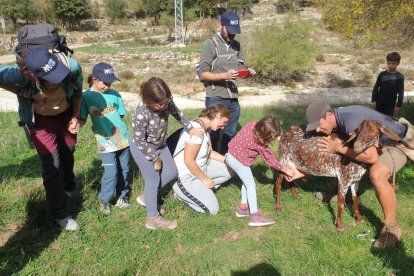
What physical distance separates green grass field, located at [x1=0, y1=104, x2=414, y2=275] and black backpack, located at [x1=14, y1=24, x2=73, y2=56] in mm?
1635

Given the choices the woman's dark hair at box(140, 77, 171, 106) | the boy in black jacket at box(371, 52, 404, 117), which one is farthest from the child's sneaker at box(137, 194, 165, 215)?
the boy in black jacket at box(371, 52, 404, 117)

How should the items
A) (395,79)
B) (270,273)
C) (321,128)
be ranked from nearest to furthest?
(270,273) < (321,128) < (395,79)

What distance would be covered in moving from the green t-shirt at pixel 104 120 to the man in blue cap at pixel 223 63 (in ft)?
4.36

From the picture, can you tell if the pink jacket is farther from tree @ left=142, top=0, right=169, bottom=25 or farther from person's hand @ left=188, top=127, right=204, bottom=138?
tree @ left=142, top=0, right=169, bottom=25

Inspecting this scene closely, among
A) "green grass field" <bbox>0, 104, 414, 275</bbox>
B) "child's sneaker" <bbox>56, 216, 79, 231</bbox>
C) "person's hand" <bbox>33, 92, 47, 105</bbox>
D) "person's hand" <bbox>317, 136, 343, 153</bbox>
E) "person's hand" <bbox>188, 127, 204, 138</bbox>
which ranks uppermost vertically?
"person's hand" <bbox>33, 92, 47, 105</bbox>

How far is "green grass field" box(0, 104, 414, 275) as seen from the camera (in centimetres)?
321

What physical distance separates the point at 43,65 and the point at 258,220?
8.31 ft

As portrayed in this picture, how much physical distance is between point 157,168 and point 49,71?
4.65 ft

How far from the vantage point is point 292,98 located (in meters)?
14.5

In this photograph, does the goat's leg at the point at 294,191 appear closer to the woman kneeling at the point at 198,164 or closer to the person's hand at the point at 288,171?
the person's hand at the point at 288,171

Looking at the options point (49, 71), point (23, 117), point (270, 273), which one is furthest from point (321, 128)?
point (23, 117)

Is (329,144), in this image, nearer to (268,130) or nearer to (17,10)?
(268,130)

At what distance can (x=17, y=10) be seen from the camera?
40031 millimetres

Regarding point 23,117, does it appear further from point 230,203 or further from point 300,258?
point 300,258
